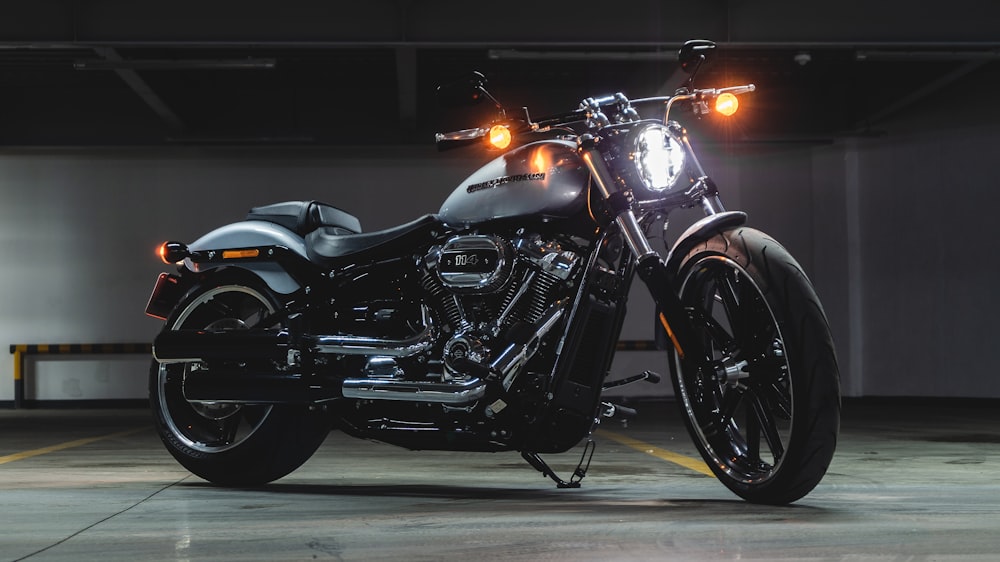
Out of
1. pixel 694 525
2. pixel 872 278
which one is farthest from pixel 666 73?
pixel 694 525

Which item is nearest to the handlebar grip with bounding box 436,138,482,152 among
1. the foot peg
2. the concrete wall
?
the foot peg

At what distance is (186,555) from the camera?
2.61 m

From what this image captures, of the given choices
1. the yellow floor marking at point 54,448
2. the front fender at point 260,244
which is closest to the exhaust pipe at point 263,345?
the front fender at point 260,244

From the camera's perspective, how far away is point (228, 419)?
14.0ft

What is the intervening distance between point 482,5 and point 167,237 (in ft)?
20.4

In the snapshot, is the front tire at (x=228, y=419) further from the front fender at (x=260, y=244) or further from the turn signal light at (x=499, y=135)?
the turn signal light at (x=499, y=135)

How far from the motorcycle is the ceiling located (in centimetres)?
404

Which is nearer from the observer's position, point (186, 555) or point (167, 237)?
point (186, 555)

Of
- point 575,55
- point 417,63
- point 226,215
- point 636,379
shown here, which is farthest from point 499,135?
point 226,215

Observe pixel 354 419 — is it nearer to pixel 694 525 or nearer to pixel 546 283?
pixel 546 283

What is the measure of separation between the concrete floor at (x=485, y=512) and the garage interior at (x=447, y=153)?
2.08 m

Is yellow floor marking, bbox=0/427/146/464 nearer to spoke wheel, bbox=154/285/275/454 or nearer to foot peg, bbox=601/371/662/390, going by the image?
spoke wheel, bbox=154/285/275/454

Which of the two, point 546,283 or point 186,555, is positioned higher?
point 546,283

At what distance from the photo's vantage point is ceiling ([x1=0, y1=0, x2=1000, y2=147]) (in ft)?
30.5
